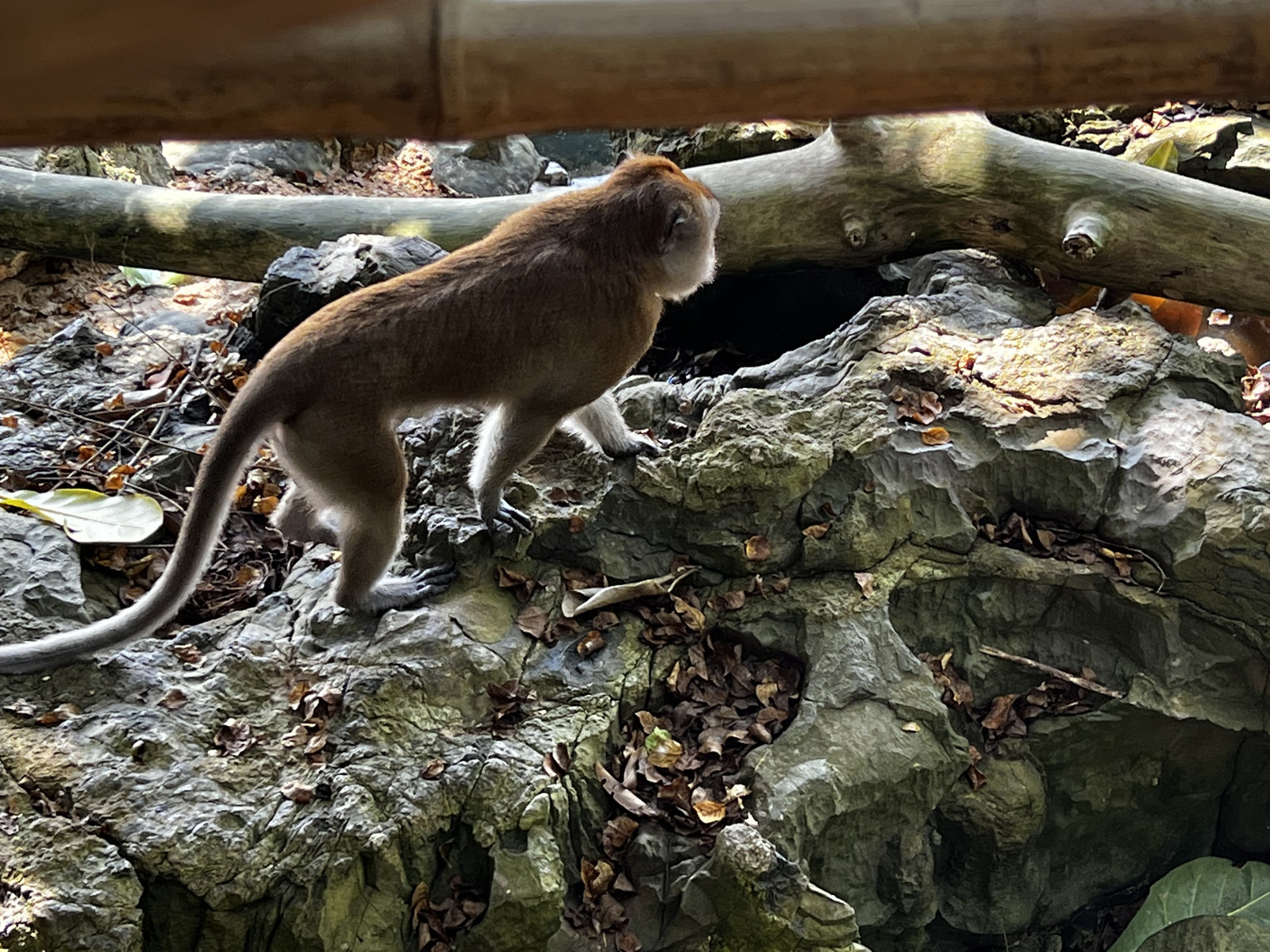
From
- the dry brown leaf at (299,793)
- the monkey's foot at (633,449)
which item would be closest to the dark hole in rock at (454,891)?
the dry brown leaf at (299,793)

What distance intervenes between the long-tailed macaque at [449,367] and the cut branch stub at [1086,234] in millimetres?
2465

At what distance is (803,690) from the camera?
433 cm

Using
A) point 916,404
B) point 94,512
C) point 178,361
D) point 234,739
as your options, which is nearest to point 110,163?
point 178,361

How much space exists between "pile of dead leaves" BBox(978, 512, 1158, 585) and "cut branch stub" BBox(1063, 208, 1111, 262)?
1.90 metres

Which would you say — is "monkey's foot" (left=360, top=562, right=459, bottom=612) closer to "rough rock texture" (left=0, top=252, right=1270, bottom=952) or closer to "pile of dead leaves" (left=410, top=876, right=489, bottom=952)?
"rough rock texture" (left=0, top=252, right=1270, bottom=952)

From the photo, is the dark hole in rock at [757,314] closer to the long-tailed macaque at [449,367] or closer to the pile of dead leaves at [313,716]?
the long-tailed macaque at [449,367]

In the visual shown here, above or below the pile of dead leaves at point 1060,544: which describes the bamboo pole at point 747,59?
above

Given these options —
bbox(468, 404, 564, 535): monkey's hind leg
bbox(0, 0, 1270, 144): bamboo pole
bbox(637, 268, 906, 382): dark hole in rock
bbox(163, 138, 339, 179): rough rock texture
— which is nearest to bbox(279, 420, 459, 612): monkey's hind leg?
bbox(468, 404, 564, 535): monkey's hind leg

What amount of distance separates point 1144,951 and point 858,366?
2.92m

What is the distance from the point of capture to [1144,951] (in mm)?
4602

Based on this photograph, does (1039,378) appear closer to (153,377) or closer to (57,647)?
(57,647)

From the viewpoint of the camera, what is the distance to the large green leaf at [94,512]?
15.7ft

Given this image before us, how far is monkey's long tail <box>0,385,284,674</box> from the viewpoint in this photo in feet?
13.1

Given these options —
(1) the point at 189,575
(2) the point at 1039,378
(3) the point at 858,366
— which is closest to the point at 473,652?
(1) the point at 189,575
